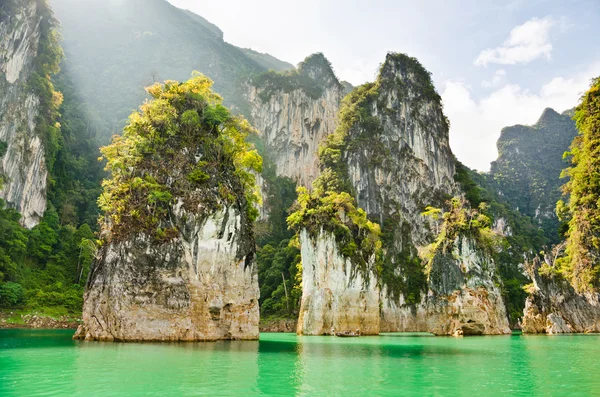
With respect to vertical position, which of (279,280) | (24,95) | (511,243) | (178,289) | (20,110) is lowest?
(178,289)

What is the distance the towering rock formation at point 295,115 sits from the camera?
6900 centimetres

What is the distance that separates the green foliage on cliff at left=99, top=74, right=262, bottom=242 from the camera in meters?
19.6

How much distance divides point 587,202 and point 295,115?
5488 cm

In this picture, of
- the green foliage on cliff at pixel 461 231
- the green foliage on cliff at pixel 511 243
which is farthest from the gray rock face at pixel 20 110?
the green foliage on cliff at pixel 511 243

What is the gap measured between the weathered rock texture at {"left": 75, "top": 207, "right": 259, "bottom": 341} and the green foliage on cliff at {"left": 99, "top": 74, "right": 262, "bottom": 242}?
738 millimetres

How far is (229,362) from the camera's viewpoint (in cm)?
1173

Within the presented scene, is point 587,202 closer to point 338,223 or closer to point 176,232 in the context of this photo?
point 338,223

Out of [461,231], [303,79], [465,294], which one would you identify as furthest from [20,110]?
[303,79]

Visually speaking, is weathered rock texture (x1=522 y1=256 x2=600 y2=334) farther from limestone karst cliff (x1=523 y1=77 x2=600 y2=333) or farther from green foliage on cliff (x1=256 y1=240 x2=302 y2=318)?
green foliage on cliff (x1=256 y1=240 x2=302 y2=318)

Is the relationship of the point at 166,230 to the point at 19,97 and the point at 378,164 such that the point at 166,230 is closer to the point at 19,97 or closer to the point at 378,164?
the point at 19,97

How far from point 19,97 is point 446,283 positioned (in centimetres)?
3834

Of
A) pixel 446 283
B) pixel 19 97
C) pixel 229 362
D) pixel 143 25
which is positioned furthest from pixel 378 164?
pixel 143 25

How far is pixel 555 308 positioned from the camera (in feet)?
125

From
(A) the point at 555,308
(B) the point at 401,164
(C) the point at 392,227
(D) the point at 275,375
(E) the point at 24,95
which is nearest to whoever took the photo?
(D) the point at 275,375
